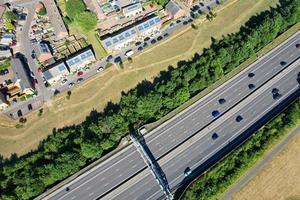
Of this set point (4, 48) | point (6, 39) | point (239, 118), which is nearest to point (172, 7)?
point (239, 118)

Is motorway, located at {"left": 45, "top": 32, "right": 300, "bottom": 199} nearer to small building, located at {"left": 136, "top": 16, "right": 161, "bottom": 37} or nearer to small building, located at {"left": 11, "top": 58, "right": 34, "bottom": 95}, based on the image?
small building, located at {"left": 136, "top": 16, "right": 161, "bottom": 37}

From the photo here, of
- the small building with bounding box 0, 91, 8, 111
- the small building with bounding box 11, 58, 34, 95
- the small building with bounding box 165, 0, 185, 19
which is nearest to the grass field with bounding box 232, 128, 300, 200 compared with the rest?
the small building with bounding box 165, 0, 185, 19

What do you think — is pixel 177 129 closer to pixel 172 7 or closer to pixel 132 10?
pixel 172 7

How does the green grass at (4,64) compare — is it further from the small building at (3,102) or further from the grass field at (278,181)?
the grass field at (278,181)

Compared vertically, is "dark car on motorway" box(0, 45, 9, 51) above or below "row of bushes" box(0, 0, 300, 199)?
above

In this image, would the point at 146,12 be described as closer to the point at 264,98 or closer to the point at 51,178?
the point at 264,98

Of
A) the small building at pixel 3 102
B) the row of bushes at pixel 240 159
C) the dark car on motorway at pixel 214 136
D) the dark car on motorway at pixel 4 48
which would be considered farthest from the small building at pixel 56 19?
the row of bushes at pixel 240 159
